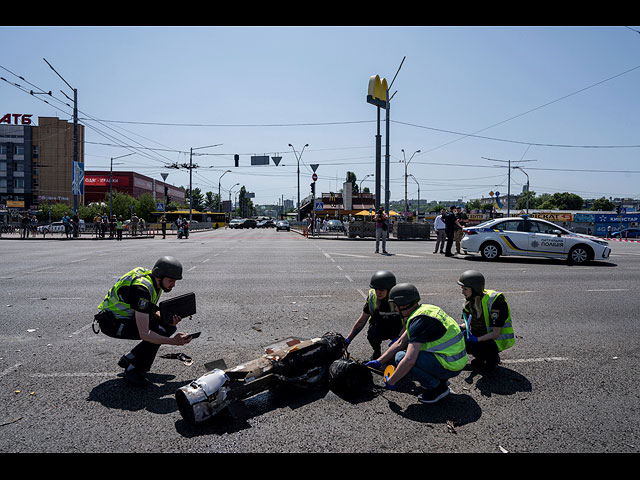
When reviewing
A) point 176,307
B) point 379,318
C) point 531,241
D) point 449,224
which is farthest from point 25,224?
point 379,318

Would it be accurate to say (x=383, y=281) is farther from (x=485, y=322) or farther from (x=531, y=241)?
(x=531, y=241)

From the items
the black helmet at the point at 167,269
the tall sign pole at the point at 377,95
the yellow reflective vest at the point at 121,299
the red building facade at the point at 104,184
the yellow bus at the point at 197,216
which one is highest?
the red building facade at the point at 104,184

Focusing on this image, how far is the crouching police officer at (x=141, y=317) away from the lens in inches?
157

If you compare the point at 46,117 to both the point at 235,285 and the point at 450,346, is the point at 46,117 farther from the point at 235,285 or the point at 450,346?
the point at 450,346

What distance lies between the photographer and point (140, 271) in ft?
13.9

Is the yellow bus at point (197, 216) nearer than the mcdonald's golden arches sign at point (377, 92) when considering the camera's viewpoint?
No

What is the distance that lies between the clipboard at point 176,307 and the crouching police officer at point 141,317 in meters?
0.07

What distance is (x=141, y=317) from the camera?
397 cm

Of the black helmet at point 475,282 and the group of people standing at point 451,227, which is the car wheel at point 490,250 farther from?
the black helmet at point 475,282

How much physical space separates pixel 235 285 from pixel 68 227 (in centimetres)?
2698

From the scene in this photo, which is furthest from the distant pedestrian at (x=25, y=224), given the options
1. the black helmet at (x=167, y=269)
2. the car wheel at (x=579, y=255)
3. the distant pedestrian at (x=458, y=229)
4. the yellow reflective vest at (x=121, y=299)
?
the car wheel at (x=579, y=255)
